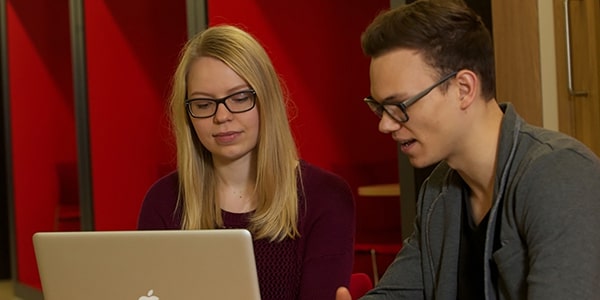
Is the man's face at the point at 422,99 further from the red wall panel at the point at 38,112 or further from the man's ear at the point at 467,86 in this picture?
the red wall panel at the point at 38,112

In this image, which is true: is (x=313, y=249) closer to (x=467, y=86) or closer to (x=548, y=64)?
(x=467, y=86)

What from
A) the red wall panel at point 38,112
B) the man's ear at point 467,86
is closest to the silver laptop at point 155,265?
the man's ear at point 467,86

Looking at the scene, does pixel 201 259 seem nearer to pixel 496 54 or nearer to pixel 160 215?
pixel 160 215

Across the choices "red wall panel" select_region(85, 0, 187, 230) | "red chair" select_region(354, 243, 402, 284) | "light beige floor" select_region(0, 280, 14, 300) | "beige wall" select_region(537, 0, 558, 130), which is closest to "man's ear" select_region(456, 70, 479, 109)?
"beige wall" select_region(537, 0, 558, 130)

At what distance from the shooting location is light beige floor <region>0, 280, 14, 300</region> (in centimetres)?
572

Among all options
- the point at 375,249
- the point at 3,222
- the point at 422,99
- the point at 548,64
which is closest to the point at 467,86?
the point at 422,99

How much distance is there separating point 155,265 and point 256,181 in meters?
0.63

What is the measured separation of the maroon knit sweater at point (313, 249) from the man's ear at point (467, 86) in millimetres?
520

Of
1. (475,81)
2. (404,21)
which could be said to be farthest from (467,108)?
(404,21)

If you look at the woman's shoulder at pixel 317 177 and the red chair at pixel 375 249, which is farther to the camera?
the red chair at pixel 375 249

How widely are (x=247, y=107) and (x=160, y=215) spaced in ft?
1.13

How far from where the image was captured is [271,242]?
1881 millimetres

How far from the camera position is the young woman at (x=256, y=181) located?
6.15 feet

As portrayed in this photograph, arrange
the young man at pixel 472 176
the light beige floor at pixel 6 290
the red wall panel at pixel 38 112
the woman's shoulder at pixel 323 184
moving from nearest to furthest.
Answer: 1. the young man at pixel 472 176
2. the woman's shoulder at pixel 323 184
3. the red wall panel at pixel 38 112
4. the light beige floor at pixel 6 290
